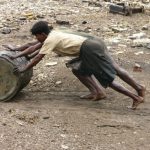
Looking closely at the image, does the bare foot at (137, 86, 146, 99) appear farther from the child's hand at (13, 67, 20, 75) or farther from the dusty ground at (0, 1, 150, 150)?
the child's hand at (13, 67, 20, 75)

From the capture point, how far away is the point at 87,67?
6.80 metres

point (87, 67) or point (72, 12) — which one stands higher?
point (87, 67)

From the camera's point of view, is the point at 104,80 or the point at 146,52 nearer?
the point at 104,80

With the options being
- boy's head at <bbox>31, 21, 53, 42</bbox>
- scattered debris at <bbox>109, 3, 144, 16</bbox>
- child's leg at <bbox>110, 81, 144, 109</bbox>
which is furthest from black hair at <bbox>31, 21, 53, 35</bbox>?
scattered debris at <bbox>109, 3, 144, 16</bbox>

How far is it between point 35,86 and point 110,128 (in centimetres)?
200

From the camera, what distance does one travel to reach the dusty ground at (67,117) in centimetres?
563

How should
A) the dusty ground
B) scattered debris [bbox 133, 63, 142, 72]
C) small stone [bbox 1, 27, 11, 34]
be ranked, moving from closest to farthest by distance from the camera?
1. the dusty ground
2. scattered debris [bbox 133, 63, 142, 72]
3. small stone [bbox 1, 27, 11, 34]

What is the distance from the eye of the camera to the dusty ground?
5.63 meters

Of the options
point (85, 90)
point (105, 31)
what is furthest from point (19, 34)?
point (85, 90)

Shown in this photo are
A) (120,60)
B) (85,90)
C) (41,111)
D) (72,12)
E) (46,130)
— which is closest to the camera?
(46,130)

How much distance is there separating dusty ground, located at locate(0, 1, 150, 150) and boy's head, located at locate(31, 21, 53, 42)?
2.96 ft

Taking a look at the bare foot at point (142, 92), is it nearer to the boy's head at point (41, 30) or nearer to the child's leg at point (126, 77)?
the child's leg at point (126, 77)

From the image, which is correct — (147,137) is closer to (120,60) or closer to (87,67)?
(87,67)

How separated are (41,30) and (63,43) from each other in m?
0.32
